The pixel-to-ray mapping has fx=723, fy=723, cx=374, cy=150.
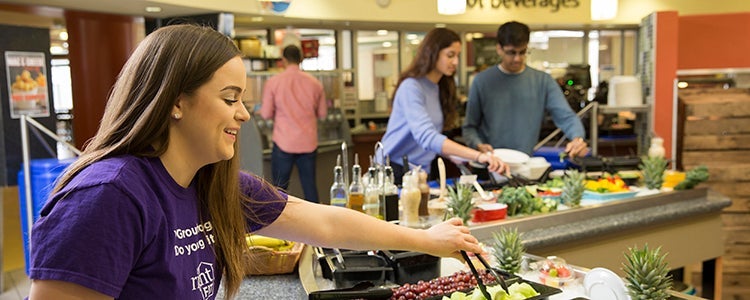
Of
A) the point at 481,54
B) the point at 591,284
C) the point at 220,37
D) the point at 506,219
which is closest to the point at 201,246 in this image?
the point at 220,37

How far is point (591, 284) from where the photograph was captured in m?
2.32

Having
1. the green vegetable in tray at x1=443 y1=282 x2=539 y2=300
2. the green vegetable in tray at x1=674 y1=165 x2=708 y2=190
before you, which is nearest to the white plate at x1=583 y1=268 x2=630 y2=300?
the green vegetable in tray at x1=443 y1=282 x2=539 y2=300

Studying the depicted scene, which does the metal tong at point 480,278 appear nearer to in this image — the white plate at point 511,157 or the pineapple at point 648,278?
the pineapple at point 648,278

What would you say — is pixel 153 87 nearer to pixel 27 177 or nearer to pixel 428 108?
pixel 428 108

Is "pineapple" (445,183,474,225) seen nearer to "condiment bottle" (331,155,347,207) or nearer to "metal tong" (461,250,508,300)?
"condiment bottle" (331,155,347,207)

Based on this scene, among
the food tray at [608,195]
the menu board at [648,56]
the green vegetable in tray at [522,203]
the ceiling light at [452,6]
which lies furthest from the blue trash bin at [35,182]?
the menu board at [648,56]

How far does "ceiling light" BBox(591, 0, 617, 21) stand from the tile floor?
5.84m

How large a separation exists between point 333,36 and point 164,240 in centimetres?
790

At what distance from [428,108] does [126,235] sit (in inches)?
129

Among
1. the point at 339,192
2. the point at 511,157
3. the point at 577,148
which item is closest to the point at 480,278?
the point at 339,192

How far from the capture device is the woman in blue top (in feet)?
13.7

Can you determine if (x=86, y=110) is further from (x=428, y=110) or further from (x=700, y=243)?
(x=700, y=243)

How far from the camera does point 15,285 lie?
5.95m

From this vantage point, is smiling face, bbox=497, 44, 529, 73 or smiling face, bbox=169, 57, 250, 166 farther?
smiling face, bbox=497, 44, 529, 73
